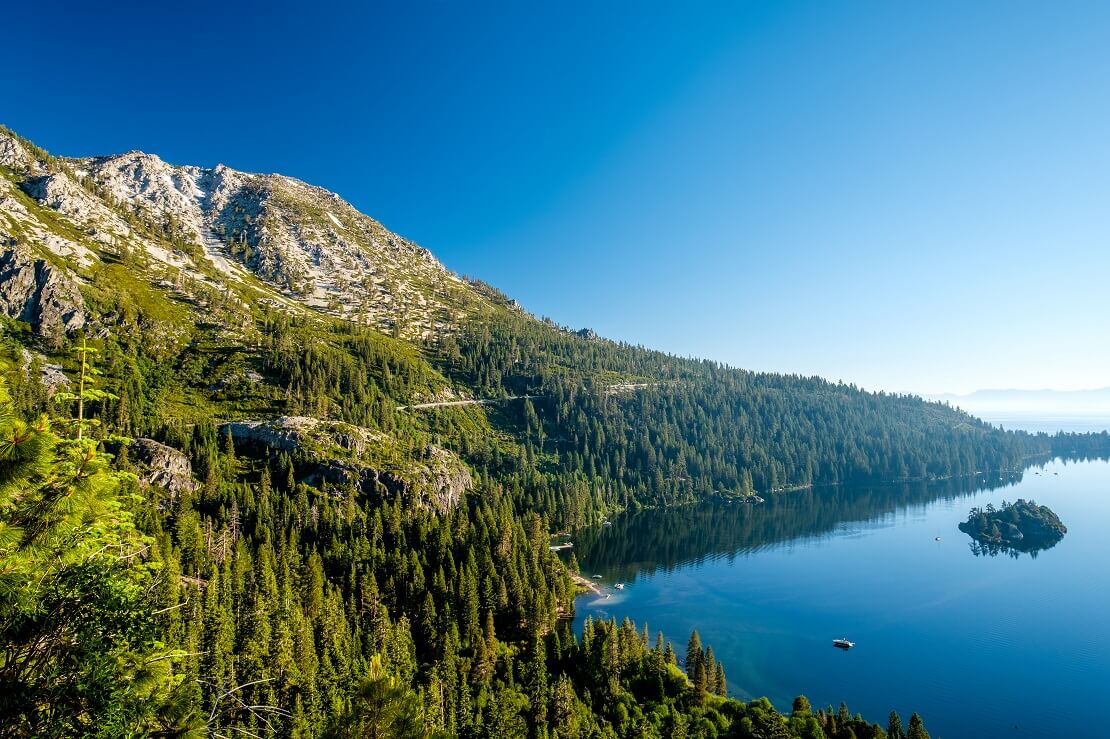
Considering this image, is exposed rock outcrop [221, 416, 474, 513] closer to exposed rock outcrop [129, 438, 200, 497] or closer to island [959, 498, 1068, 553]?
exposed rock outcrop [129, 438, 200, 497]

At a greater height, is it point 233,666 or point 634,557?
point 233,666

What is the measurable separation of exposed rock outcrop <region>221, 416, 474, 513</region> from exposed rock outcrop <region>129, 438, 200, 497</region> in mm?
24378

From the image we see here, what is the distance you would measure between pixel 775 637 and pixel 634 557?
185 ft

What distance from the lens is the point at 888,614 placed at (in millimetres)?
118375

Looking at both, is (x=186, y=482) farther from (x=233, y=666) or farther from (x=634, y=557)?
(x=634, y=557)

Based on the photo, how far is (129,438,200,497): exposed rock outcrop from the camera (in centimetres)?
11312

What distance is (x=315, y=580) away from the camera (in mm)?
86000

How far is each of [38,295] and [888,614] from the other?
282947mm

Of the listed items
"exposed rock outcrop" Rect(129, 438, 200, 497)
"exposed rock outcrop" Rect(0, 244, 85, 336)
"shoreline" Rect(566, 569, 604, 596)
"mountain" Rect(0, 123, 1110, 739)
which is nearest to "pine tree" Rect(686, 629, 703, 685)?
"mountain" Rect(0, 123, 1110, 739)

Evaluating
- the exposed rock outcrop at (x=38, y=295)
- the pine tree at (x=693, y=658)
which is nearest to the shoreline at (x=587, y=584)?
the pine tree at (x=693, y=658)

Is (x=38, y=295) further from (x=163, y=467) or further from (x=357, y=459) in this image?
(x=357, y=459)

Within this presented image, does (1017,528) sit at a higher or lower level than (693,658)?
lower

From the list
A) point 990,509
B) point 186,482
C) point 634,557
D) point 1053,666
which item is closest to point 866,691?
point 1053,666

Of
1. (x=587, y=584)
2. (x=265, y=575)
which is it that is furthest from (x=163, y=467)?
(x=587, y=584)
